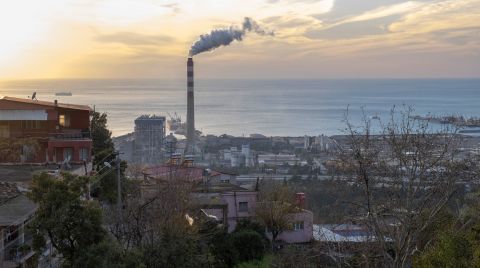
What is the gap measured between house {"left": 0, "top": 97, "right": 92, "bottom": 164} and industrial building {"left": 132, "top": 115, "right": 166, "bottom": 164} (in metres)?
23.9

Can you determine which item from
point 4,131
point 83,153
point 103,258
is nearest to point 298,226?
point 83,153

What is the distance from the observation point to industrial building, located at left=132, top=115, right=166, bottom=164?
42.2 meters

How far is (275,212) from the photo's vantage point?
18.6 m

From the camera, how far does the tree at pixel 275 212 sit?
18.5 metres

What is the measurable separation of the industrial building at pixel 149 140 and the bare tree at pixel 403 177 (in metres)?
35.3

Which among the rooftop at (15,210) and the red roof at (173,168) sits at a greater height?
the rooftop at (15,210)

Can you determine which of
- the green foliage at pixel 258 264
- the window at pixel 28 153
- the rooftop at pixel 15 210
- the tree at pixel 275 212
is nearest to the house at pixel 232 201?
the tree at pixel 275 212

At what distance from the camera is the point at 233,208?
20.2 m

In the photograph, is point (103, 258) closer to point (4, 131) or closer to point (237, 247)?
point (237, 247)

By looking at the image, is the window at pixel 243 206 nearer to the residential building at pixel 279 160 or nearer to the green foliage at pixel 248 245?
the green foliage at pixel 248 245

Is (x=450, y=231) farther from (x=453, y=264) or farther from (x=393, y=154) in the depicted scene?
(x=393, y=154)

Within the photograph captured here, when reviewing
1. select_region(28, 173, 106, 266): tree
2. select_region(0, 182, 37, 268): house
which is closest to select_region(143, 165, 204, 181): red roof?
select_region(0, 182, 37, 268): house

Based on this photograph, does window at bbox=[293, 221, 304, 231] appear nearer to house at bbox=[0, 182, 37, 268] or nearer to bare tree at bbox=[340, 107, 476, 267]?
house at bbox=[0, 182, 37, 268]

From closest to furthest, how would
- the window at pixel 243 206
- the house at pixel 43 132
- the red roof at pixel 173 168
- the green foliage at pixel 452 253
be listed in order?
the green foliage at pixel 452 253 → the house at pixel 43 132 → the window at pixel 243 206 → the red roof at pixel 173 168
